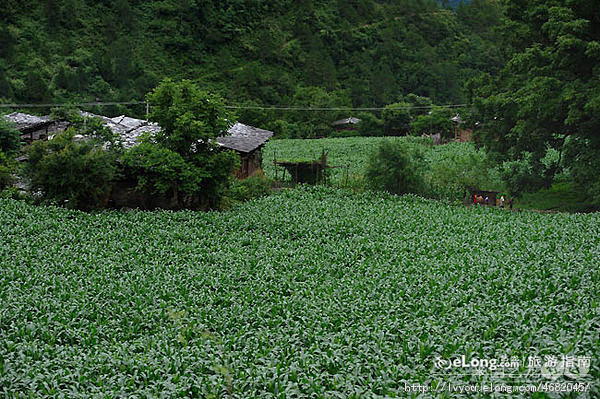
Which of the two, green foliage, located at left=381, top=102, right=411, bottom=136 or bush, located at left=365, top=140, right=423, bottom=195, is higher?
green foliage, located at left=381, top=102, right=411, bottom=136

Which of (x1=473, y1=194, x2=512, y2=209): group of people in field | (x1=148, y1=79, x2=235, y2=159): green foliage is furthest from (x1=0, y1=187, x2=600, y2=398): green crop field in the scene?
(x1=473, y1=194, x2=512, y2=209): group of people in field

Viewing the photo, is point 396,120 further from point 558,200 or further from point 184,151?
point 184,151

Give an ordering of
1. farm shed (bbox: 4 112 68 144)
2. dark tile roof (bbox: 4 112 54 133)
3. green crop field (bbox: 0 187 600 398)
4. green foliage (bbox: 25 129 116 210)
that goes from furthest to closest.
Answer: farm shed (bbox: 4 112 68 144), dark tile roof (bbox: 4 112 54 133), green foliage (bbox: 25 129 116 210), green crop field (bbox: 0 187 600 398)

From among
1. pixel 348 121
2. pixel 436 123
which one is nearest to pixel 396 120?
pixel 436 123

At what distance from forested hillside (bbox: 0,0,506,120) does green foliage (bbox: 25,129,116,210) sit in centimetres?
3601

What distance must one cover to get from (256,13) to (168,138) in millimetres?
82521

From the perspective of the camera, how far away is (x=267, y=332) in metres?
9.47

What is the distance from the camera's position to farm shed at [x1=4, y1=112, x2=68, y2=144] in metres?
27.7

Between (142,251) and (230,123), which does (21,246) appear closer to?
(142,251)

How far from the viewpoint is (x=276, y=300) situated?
445 inches

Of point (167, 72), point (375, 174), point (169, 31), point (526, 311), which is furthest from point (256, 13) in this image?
point (526, 311)

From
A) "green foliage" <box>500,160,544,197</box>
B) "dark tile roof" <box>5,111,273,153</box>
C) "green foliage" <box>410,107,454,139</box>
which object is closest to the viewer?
"dark tile roof" <box>5,111,273,153</box>

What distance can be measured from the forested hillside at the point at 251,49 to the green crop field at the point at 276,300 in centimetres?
4251

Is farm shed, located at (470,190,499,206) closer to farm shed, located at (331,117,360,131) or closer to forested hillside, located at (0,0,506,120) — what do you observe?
forested hillside, located at (0,0,506,120)
